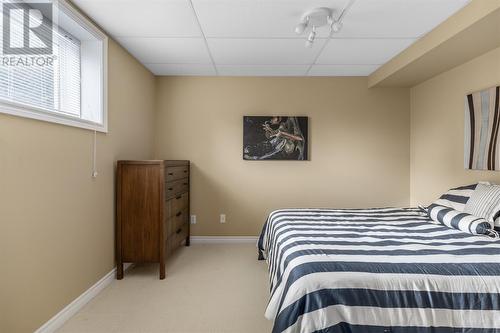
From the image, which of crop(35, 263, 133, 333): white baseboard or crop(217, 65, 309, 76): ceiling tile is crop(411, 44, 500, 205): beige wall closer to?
crop(217, 65, 309, 76): ceiling tile

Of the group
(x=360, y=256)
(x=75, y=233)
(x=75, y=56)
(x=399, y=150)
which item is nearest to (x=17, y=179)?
(x=75, y=233)

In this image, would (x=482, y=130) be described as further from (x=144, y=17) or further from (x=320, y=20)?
(x=144, y=17)

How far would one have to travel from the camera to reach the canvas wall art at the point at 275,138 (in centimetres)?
384

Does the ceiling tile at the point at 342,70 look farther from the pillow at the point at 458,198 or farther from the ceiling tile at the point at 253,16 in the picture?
the pillow at the point at 458,198

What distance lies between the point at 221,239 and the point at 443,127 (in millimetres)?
3185

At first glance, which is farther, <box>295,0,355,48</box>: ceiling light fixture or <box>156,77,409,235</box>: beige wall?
<box>156,77,409,235</box>: beige wall

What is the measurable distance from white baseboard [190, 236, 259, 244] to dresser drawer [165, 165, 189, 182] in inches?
37.3

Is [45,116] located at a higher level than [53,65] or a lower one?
lower

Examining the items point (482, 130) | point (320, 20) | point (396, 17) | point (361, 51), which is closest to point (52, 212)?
→ point (320, 20)

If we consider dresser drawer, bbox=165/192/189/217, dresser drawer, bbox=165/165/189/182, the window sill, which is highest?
the window sill

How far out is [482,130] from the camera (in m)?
2.68

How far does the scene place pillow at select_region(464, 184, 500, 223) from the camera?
2.13 m

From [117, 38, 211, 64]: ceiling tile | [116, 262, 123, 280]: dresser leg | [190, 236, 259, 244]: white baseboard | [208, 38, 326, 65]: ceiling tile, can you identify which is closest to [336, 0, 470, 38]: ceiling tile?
[208, 38, 326, 65]: ceiling tile

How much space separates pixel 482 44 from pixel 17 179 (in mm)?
3755
